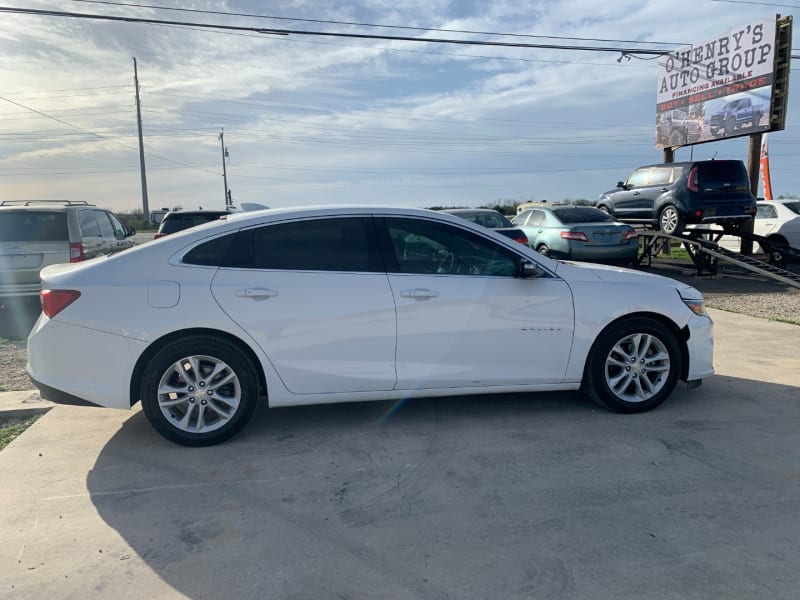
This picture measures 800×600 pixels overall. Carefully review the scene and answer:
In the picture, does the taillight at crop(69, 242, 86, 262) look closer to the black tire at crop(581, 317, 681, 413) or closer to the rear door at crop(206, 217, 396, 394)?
the rear door at crop(206, 217, 396, 394)

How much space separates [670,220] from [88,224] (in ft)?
40.2

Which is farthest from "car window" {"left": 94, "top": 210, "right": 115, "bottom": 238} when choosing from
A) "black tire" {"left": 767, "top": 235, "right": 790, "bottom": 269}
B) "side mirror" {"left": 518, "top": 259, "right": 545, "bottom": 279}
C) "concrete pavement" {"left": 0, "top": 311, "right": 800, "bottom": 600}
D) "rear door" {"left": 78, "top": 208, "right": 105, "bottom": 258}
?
"black tire" {"left": 767, "top": 235, "right": 790, "bottom": 269}

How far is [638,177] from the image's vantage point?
15.2m

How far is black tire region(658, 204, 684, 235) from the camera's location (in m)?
13.6

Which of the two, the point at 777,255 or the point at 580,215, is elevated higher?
the point at 580,215

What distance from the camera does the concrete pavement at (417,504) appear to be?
2.65 metres

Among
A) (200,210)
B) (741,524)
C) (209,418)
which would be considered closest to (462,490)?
(741,524)

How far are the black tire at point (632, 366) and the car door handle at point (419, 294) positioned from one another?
1381mm

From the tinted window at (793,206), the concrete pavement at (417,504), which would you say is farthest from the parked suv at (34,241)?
the tinted window at (793,206)

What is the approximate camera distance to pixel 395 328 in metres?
4.18

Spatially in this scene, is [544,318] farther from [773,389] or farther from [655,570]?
[773,389]

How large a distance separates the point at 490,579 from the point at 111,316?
2.84 m

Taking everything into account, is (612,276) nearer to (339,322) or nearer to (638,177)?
(339,322)

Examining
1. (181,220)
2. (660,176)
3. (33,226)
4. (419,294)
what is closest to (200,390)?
(419,294)
